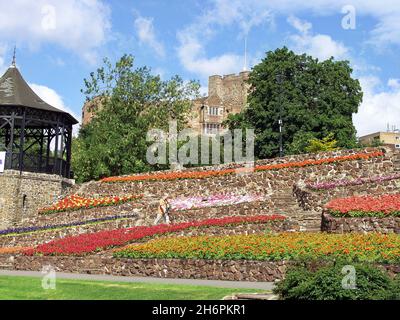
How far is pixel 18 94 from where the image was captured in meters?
36.4

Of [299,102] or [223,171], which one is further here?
[299,102]

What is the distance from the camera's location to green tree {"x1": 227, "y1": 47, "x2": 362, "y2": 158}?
48312 millimetres

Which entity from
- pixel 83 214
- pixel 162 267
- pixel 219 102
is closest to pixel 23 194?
pixel 83 214

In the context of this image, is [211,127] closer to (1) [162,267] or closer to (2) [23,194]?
(2) [23,194]

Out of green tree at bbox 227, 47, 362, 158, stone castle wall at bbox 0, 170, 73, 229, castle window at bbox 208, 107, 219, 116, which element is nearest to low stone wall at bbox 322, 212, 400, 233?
stone castle wall at bbox 0, 170, 73, 229

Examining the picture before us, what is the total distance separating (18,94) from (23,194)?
6.25m

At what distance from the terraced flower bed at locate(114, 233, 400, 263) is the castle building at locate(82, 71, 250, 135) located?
51.2m

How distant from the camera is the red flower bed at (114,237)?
71.3 ft

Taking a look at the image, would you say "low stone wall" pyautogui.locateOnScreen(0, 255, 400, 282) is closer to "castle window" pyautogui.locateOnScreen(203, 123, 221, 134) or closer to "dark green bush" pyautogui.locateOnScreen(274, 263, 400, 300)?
"dark green bush" pyautogui.locateOnScreen(274, 263, 400, 300)

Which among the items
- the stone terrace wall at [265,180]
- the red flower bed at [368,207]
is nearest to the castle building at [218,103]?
the stone terrace wall at [265,180]

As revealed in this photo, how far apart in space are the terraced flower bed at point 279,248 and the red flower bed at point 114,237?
191cm

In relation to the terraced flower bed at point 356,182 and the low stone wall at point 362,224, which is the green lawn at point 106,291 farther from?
the terraced flower bed at point 356,182

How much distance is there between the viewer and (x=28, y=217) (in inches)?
1332
